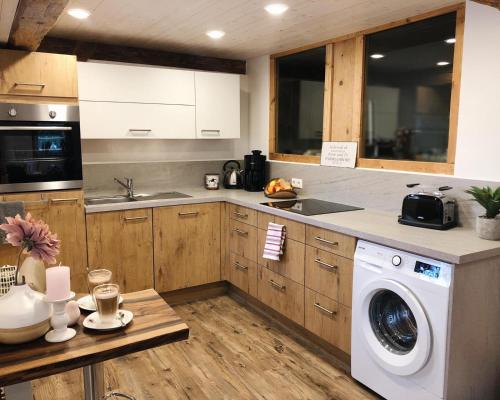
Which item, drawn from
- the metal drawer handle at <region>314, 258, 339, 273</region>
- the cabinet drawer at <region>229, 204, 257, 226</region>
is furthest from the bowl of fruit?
the metal drawer handle at <region>314, 258, 339, 273</region>

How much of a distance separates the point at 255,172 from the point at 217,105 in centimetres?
71

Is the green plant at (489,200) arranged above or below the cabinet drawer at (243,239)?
above

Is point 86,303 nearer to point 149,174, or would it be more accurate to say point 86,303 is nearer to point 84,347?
point 84,347

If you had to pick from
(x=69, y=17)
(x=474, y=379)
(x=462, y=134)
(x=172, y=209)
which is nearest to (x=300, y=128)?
(x=172, y=209)

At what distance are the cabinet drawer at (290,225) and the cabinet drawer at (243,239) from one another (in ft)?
0.54

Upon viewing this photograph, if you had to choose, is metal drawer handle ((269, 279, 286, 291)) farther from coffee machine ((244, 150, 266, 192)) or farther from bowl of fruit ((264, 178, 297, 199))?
coffee machine ((244, 150, 266, 192))

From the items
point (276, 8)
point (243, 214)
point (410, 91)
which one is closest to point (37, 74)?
point (276, 8)

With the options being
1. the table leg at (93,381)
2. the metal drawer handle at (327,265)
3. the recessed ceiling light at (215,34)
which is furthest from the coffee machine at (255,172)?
the table leg at (93,381)

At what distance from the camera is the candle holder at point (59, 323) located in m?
1.44

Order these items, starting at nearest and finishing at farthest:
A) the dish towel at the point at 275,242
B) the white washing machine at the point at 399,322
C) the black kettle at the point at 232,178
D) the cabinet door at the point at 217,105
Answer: the white washing machine at the point at 399,322, the dish towel at the point at 275,242, the cabinet door at the point at 217,105, the black kettle at the point at 232,178

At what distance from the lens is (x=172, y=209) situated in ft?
11.7

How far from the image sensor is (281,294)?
125 inches

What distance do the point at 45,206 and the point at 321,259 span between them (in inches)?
76.3

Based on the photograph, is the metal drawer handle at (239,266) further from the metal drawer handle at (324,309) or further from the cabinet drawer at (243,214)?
the metal drawer handle at (324,309)
